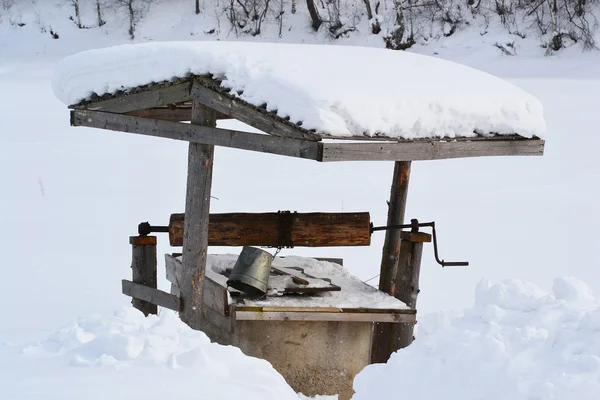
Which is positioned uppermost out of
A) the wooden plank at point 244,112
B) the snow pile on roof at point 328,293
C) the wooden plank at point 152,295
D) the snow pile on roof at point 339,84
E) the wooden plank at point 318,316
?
the snow pile on roof at point 339,84

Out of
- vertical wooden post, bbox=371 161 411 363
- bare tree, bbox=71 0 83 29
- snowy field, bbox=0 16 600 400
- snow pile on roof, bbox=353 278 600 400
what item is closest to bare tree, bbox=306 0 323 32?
snowy field, bbox=0 16 600 400

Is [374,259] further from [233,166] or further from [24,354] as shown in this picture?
[24,354]

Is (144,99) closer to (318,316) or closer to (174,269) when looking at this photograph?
(174,269)

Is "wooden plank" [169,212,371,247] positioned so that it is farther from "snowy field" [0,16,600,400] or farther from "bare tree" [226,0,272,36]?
"bare tree" [226,0,272,36]

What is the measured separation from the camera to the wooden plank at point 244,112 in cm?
569

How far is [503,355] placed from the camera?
15.1 ft

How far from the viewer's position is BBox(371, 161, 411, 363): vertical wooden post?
790 centimetres

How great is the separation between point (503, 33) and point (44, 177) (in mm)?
15847

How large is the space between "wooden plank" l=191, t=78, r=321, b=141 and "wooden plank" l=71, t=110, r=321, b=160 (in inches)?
2.9

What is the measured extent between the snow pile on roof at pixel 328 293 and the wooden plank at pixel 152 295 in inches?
20.3

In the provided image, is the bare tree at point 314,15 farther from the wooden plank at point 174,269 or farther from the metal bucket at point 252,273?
the metal bucket at point 252,273

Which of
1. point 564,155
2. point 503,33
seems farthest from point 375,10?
point 564,155

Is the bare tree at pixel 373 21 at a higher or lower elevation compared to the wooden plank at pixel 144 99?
higher

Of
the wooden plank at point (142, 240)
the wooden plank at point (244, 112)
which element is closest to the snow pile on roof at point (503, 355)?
the wooden plank at point (244, 112)
